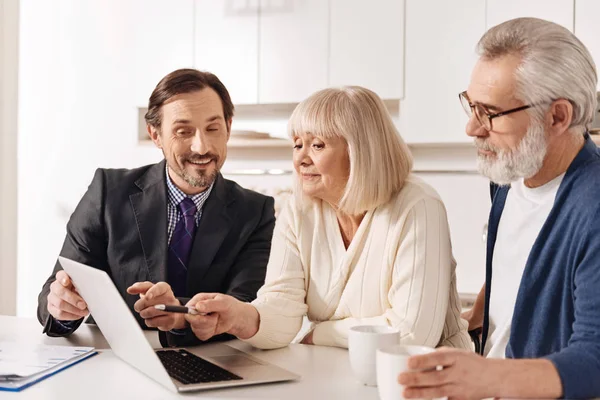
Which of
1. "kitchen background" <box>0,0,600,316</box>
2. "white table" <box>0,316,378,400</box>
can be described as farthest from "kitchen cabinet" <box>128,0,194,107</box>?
"white table" <box>0,316,378,400</box>

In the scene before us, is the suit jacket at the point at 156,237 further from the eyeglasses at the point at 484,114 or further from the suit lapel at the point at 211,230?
the eyeglasses at the point at 484,114

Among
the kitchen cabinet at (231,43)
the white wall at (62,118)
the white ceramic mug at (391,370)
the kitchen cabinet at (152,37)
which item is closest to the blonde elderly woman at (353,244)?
the white ceramic mug at (391,370)

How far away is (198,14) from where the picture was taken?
3771 millimetres

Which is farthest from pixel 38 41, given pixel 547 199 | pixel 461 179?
pixel 547 199

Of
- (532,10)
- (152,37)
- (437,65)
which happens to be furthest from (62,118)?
(532,10)

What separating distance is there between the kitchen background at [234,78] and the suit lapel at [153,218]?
168cm

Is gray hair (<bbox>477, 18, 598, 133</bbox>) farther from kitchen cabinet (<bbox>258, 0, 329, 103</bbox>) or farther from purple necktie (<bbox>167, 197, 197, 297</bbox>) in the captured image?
kitchen cabinet (<bbox>258, 0, 329, 103</bbox>)

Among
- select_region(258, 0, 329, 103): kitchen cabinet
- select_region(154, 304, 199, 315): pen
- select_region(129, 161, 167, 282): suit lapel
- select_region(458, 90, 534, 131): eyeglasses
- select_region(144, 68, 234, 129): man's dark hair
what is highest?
select_region(258, 0, 329, 103): kitchen cabinet

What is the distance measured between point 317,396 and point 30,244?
11.0 ft

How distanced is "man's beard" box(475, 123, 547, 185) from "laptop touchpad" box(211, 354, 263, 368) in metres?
0.62

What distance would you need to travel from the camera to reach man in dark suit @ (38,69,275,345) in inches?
76.9

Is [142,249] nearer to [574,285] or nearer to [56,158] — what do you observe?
[574,285]

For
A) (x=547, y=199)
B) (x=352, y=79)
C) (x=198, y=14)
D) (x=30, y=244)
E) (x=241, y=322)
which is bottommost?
(x=30, y=244)

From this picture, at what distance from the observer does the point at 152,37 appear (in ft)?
12.7
